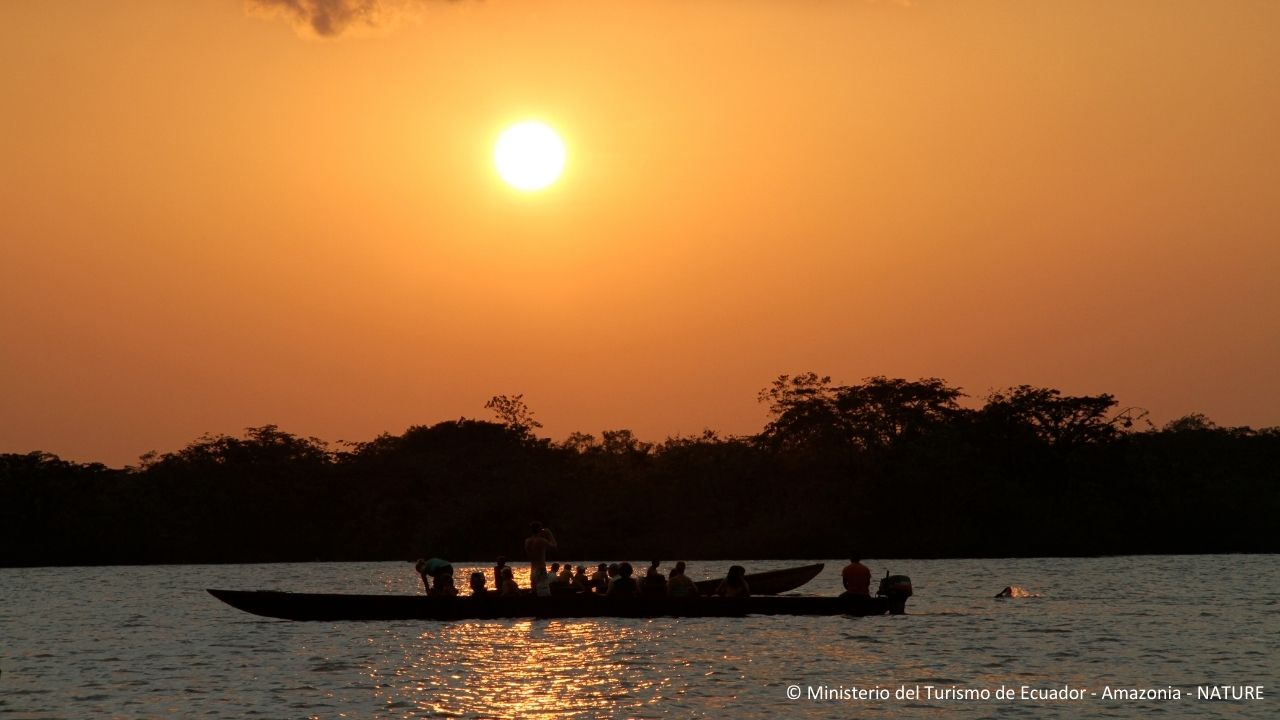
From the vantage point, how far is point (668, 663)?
27781mm

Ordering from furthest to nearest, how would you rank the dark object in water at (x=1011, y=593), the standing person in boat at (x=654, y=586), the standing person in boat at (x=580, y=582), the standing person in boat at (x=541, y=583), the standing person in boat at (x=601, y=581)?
the dark object in water at (x=1011, y=593)
the standing person in boat at (x=601, y=581)
the standing person in boat at (x=580, y=582)
the standing person in boat at (x=654, y=586)
the standing person in boat at (x=541, y=583)

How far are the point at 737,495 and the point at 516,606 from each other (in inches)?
2366

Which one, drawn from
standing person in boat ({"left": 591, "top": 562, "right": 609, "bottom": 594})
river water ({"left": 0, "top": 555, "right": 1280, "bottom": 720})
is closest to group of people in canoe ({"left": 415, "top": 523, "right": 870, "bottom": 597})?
standing person in boat ({"left": 591, "top": 562, "right": 609, "bottom": 594})

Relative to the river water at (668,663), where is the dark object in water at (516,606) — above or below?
above

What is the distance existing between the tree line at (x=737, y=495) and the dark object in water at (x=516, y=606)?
165 ft

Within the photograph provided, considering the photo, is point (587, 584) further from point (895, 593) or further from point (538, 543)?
point (895, 593)

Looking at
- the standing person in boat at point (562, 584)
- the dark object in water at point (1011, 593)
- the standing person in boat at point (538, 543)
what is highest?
the standing person in boat at point (538, 543)

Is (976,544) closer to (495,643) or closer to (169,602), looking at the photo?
(169,602)

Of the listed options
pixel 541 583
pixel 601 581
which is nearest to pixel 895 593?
pixel 601 581

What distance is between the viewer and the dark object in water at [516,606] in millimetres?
33500

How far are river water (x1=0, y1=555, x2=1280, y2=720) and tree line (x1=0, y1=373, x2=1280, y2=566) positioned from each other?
38.6m

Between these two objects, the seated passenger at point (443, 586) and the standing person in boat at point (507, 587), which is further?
the standing person in boat at point (507, 587)

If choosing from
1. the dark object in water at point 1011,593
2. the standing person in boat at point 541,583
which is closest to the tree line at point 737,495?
the dark object in water at point 1011,593

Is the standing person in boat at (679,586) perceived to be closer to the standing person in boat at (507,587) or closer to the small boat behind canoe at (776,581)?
the standing person in boat at (507,587)
